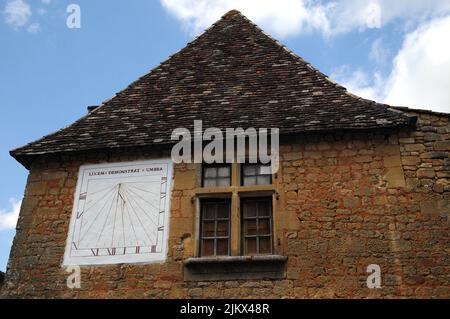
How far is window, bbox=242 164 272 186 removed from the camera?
7668 millimetres

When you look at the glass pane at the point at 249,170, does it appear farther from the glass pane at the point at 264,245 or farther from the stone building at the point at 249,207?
the glass pane at the point at 264,245

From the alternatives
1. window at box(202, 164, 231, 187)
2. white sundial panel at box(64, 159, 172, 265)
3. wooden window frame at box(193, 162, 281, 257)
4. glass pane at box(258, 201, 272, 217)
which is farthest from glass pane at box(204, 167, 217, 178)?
glass pane at box(258, 201, 272, 217)

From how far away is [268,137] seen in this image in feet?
25.6

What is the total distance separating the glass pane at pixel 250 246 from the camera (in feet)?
23.5

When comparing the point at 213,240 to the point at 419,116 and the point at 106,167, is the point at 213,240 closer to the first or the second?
the point at 106,167

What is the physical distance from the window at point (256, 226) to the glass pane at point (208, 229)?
1.41 feet

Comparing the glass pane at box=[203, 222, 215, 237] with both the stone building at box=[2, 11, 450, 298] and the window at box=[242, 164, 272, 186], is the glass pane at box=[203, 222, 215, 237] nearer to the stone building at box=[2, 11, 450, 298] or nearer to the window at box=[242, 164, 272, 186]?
the stone building at box=[2, 11, 450, 298]

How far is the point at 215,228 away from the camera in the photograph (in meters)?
7.45

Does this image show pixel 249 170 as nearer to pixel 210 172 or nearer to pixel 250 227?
pixel 210 172

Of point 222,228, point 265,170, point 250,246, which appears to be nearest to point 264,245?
point 250,246

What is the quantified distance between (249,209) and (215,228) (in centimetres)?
55

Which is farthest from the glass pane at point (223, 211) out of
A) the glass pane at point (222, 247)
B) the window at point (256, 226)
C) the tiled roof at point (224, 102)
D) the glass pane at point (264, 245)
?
the tiled roof at point (224, 102)

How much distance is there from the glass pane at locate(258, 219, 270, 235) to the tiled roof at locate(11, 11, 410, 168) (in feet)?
4.33
